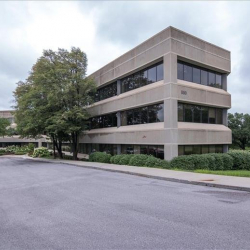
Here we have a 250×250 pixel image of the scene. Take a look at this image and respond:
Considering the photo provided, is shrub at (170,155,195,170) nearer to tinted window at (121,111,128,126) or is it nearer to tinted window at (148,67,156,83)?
tinted window at (148,67,156,83)

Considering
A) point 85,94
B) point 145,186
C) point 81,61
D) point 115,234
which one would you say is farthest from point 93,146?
point 115,234

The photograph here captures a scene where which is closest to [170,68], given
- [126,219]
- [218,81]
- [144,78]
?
[144,78]

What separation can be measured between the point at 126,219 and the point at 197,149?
14947 mm

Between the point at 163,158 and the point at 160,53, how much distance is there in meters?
8.50

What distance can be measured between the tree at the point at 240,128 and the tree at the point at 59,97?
34871mm

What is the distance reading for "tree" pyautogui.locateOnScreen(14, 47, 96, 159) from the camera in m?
23.9

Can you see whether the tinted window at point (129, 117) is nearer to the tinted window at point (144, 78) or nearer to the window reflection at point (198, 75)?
the tinted window at point (144, 78)

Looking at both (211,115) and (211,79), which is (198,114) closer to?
(211,115)

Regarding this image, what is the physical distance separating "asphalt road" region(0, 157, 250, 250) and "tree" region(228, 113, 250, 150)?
43.1 metres

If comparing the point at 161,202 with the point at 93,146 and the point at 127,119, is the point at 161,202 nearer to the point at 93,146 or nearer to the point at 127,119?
the point at 127,119

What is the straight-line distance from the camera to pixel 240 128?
4919cm

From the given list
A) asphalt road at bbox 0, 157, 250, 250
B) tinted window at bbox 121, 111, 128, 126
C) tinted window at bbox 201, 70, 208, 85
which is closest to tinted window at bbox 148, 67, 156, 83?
tinted window at bbox 201, 70, 208, 85

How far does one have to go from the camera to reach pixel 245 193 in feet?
28.8

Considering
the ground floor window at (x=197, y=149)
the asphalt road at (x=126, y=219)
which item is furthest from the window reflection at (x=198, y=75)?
the asphalt road at (x=126, y=219)
